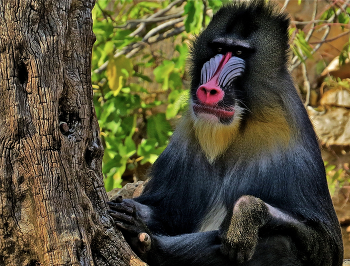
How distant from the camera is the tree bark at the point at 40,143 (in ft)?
6.93

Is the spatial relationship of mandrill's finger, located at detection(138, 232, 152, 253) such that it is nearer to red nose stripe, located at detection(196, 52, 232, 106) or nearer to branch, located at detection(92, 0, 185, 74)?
red nose stripe, located at detection(196, 52, 232, 106)

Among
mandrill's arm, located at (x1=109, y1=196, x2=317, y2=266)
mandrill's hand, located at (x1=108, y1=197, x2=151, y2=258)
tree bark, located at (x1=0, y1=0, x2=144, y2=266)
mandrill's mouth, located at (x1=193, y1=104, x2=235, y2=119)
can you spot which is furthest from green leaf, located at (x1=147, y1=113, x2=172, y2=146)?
tree bark, located at (x1=0, y1=0, x2=144, y2=266)

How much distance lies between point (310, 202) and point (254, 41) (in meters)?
1.07

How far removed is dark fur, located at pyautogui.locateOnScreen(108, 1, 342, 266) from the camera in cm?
299

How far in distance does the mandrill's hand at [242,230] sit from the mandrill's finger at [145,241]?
1.48 ft

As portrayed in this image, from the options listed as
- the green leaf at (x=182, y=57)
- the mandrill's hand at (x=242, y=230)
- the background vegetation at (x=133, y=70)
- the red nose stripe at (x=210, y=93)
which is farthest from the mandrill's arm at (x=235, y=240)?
the green leaf at (x=182, y=57)

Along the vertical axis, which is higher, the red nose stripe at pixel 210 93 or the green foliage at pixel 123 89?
the red nose stripe at pixel 210 93

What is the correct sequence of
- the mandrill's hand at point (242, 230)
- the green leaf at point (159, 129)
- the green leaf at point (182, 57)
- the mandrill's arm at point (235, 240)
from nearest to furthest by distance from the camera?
1. the mandrill's arm at point (235, 240)
2. the mandrill's hand at point (242, 230)
3. the green leaf at point (182, 57)
4. the green leaf at point (159, 129)

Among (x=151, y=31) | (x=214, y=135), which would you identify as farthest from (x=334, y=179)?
(x=214, y=135)

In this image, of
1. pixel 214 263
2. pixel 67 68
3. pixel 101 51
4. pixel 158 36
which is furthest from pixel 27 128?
pixel 158 36

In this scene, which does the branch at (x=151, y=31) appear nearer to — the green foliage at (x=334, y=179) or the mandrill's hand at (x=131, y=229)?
the green foliage at (x=334, y=179)


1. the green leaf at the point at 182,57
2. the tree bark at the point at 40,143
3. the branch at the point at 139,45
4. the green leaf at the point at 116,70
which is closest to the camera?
the tree bark at the point at 40,143

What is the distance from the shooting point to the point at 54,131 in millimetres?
2172

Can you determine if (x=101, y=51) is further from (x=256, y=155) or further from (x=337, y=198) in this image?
(x=337, y=198)
